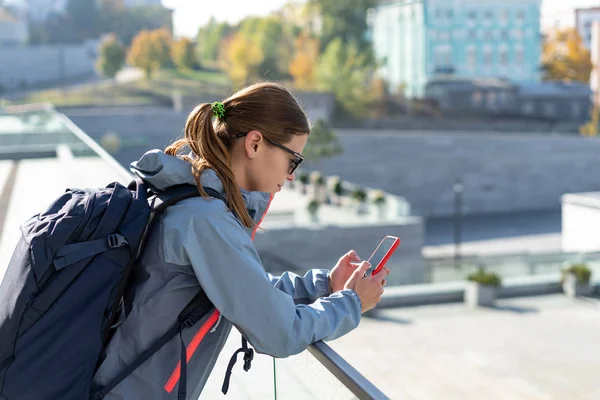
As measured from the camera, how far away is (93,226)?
1810 mm

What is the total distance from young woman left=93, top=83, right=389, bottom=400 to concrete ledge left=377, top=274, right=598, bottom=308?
1405 cm

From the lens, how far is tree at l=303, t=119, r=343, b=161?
34.0m

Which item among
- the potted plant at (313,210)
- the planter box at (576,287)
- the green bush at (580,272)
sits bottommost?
the planter box at (576,287)

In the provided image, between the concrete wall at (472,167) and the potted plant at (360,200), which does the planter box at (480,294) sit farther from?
the concrete wall at (472,167)

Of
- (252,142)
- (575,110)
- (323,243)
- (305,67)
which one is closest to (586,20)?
(575,110)

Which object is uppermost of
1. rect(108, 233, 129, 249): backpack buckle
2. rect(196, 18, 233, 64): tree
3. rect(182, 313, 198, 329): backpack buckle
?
rect(196, 18, 233, 64): tree

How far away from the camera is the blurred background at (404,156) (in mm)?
12484

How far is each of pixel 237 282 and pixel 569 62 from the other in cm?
6139

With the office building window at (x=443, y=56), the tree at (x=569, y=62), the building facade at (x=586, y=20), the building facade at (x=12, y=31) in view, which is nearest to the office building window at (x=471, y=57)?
the office building window at (x=443, y=56)

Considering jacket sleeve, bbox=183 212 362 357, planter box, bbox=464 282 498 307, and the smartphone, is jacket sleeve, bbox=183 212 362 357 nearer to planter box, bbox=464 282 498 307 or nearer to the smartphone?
the smartphone

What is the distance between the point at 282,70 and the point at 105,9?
98.0ft

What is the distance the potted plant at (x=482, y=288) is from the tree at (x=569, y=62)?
4528 cm

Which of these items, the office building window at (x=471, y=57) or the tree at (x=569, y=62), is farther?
the tree at (x=569, y=62)

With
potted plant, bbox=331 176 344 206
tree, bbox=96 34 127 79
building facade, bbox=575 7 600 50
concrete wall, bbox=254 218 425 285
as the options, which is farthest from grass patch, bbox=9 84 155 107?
building facade, bbox=575 7 600 50
